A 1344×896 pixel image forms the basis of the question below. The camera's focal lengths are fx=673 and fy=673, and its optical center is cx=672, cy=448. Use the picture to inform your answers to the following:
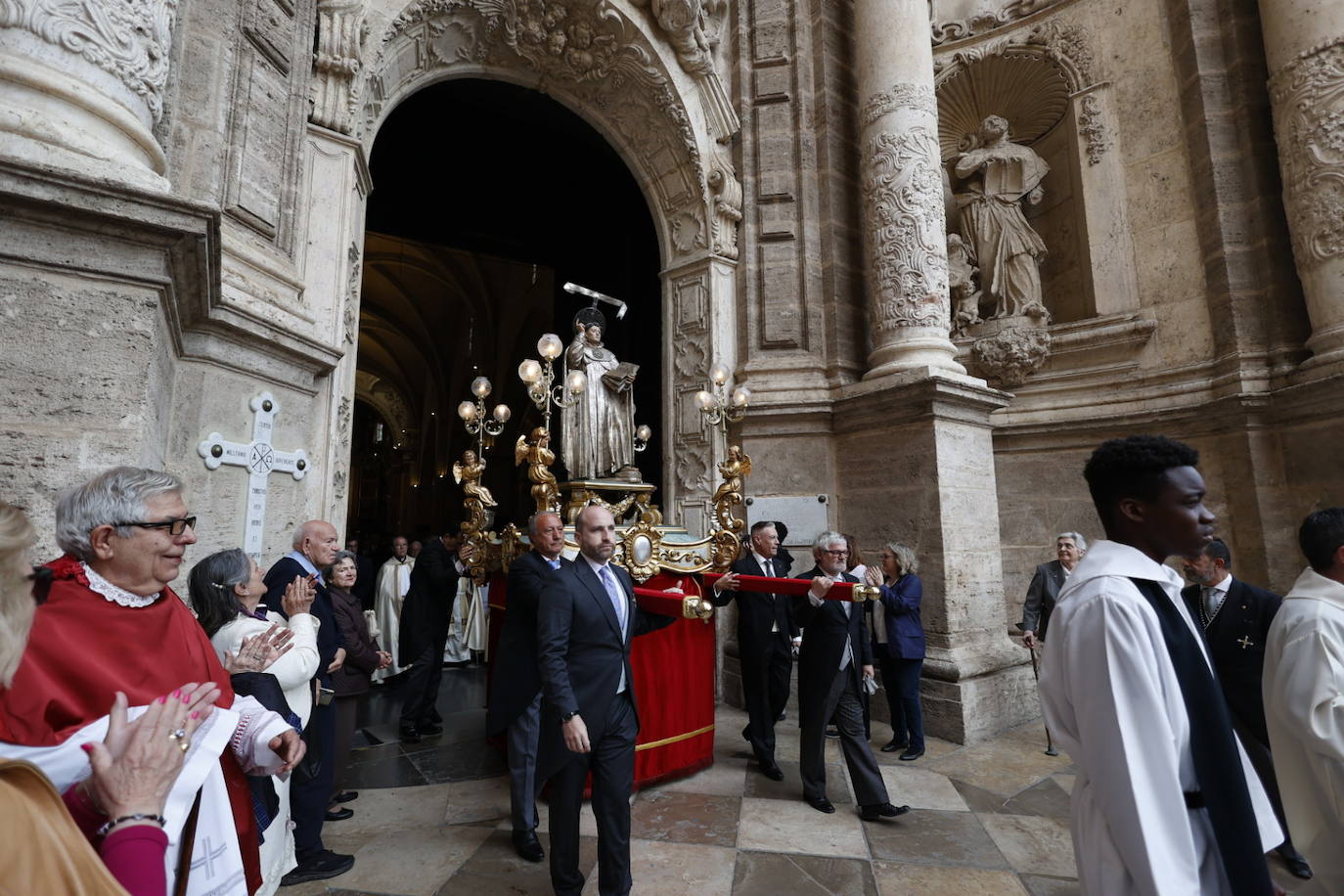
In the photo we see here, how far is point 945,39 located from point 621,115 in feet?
15.0

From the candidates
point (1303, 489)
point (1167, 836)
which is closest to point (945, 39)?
point (1303, 489)

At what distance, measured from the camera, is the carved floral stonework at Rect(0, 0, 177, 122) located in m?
2.52

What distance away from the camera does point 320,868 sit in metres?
3.00

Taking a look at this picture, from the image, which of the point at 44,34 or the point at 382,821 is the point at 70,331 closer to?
the point at 44,34

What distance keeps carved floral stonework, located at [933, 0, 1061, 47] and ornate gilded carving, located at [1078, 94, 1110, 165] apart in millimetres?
1425

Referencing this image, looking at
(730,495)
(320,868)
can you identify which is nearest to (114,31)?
(320,868)

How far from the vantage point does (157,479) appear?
154 cm

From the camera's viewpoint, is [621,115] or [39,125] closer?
[39,125]

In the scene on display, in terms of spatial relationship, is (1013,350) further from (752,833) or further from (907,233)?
(752,833)

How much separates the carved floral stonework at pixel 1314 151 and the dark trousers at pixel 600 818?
7270mm

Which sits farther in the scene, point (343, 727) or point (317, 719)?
point (343, 727)

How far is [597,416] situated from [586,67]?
3972 mm

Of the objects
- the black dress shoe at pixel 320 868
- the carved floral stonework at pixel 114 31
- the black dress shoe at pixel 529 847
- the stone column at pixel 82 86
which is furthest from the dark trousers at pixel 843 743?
the carved floral stonework at pixel 114 31

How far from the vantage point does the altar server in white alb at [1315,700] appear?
197 centimetres
